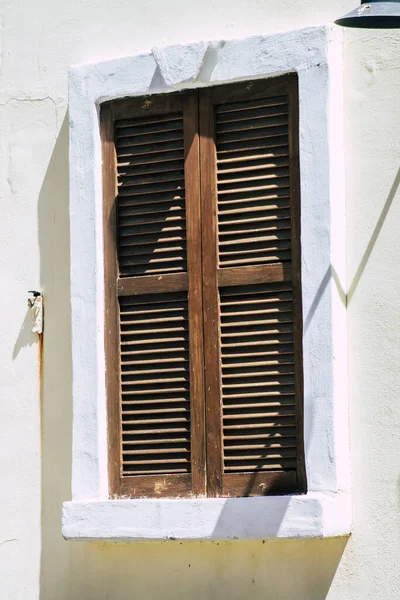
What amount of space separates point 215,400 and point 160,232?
0.72 m

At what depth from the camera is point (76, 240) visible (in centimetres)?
564

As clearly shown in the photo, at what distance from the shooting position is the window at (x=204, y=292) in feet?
17.4

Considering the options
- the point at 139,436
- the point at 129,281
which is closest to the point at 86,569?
the point at 139,436

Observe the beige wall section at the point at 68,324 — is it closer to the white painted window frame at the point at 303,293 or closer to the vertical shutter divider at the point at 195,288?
the white painted window frame at the point at 303,293

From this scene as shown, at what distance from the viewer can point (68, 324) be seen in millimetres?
5762

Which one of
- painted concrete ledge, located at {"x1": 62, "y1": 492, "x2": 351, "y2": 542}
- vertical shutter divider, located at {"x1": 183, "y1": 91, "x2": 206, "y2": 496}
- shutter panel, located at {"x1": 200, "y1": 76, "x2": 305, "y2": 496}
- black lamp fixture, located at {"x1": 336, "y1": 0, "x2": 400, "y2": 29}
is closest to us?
black lamp fixture, located at {"x1": 336, "y1": 0, "x2": 400, "y2": 29}

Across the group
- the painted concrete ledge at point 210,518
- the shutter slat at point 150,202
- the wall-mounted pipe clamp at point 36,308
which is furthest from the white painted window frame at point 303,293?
the wall-mounted pipe clamp at point 36,308

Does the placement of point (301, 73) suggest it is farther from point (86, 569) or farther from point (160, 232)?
point (86, 569)

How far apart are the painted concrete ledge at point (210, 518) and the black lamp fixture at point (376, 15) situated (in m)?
1.67

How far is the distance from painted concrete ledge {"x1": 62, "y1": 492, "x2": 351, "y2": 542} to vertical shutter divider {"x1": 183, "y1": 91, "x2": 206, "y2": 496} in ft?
0.53

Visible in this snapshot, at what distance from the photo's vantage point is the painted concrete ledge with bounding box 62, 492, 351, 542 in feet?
16.4

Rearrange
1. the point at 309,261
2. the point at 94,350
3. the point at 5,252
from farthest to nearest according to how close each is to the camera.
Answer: the point at 5,252, the point at 94,350, the point at 309,261

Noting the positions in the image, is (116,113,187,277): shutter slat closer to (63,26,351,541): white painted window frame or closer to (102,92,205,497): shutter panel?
(102,92,205,497): shutter panel

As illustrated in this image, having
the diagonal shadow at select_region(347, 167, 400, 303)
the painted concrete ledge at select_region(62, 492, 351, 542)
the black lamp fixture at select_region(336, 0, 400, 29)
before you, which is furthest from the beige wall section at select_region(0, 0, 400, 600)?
the black lamp fixture at select_region(336, 0, 400, 29)
